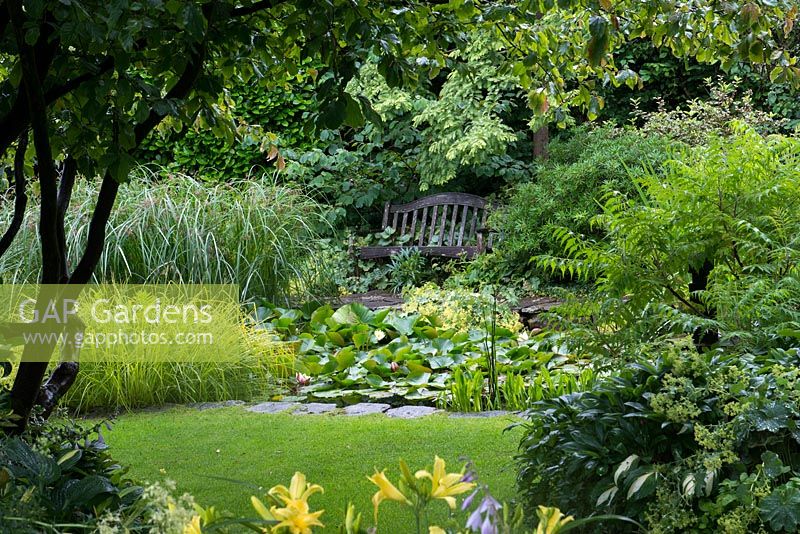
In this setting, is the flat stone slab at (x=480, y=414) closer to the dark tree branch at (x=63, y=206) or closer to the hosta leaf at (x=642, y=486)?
the hosta leaf at (x=642, y=486)

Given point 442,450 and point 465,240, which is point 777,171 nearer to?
point 442,450

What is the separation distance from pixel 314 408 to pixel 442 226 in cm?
533

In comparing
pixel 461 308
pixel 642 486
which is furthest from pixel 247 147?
pixel 642 486

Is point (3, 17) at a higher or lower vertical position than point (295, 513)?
higher

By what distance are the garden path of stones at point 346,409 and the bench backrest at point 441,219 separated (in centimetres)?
498

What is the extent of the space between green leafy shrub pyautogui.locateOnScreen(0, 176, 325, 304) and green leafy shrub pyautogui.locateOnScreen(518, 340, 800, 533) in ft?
14.6

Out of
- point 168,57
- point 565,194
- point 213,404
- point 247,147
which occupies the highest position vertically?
point 168,57

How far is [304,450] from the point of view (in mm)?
4078

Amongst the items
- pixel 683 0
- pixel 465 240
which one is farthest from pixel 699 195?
pixel 465 240

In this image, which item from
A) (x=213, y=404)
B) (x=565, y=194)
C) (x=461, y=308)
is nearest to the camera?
(x=213, y=404)

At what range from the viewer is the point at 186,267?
6.66m

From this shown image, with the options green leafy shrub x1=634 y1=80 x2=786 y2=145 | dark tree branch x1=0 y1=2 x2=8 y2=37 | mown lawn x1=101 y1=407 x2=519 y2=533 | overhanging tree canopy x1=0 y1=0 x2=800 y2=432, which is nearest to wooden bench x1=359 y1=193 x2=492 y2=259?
green leafy shrub x1=634 y1=80 x2=786 y2=145

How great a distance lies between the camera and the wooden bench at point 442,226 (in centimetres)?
992

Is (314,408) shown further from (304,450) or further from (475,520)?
(475,520)
